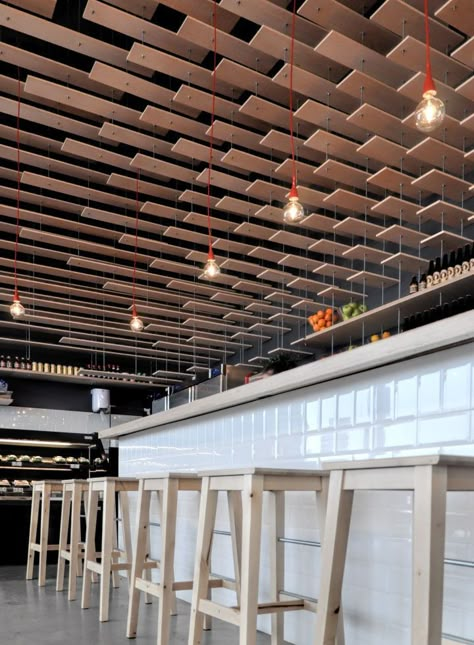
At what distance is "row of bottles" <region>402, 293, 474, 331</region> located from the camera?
189 inches

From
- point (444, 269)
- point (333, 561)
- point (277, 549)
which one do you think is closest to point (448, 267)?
point (444, 269)

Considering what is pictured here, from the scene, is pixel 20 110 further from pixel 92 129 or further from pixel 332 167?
pixel 332 167

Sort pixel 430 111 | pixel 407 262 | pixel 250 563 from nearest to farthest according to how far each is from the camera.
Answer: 1. pixel 250 563
2. pixel 430 111
3. pixel 407 262

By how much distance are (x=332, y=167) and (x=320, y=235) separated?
6.60 feet

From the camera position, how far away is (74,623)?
11.0 feet

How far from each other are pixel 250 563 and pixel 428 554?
0.78 metres

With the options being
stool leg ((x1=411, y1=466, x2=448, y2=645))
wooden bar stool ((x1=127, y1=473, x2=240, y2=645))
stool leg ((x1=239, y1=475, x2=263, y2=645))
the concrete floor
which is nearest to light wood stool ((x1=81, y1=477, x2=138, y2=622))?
the concrete floor

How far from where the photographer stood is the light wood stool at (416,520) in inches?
59.7

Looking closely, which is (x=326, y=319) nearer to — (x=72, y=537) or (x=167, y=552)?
(x=72, y=537)

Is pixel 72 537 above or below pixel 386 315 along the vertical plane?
below

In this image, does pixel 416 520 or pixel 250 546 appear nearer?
pixel 416 520

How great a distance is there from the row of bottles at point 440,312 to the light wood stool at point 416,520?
127 inches

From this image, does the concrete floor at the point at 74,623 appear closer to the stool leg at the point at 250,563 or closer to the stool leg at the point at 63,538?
the stool leg at the point at 63,538

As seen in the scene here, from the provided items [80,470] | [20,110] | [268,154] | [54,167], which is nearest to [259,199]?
[268,154]
